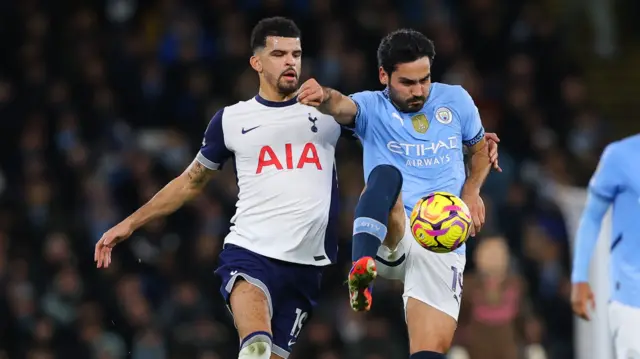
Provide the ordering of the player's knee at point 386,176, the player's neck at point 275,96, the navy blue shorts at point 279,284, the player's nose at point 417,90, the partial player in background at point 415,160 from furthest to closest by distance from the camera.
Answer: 1. the player's neck at point 275,96
2. the navy blue shorts at point 279,284
3. the player's nose at point 417,90
4. the partial player in background at point 415,160
5. the player's knee at point 386,176

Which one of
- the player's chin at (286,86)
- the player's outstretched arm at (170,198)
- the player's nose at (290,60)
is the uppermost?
the player's nose at (290,60)

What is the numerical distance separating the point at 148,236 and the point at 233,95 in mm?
2105

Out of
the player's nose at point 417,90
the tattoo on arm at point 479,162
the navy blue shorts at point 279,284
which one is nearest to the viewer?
the player's nose at point 417,90

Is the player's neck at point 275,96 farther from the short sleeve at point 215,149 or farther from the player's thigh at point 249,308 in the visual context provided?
the player's thigh at point 249,308

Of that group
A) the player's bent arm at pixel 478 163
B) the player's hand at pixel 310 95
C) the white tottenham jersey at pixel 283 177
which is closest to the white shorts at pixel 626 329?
the player's bent arm at pixel 478 163

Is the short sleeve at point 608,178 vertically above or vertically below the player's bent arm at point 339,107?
below

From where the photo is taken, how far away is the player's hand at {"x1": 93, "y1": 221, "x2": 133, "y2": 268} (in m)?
8.09

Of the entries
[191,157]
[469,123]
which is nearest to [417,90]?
[469,123]

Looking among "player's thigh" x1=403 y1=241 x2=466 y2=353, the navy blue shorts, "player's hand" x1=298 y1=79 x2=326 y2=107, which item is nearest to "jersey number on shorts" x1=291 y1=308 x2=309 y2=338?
the navy blue shorts

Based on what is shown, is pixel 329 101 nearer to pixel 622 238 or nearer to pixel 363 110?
pixel 363 110

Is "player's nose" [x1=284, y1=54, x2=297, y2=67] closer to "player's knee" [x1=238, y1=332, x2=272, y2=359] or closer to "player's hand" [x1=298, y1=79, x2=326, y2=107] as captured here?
"player's hand" [x1=298, y1=79, x2=326, y2=107]

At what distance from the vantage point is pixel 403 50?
24.8 ft

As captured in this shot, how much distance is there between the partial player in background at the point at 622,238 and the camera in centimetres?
772

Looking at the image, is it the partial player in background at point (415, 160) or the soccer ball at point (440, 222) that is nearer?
the soccer ball at point (440, 222)
